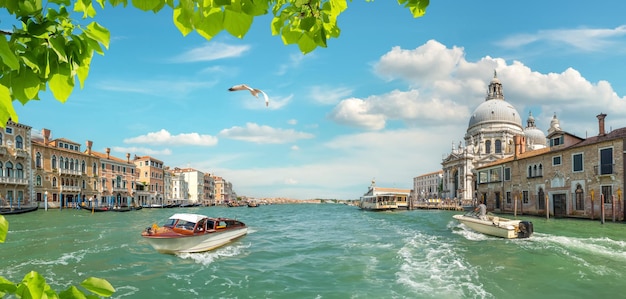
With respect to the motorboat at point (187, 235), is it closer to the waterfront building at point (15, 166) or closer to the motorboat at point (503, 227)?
the motorboat at point (503, 227)

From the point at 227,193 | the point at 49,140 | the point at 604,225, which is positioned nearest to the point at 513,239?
the point at 604,225

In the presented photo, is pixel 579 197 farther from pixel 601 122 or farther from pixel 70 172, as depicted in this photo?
pixel 70 172

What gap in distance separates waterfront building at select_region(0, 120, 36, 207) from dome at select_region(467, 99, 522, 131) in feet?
266

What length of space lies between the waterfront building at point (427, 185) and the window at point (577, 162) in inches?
2959

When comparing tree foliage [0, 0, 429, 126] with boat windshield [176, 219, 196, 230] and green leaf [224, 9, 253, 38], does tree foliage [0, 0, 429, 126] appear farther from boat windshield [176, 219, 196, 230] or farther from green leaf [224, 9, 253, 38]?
boat windshield [176, 219, 196, 230]

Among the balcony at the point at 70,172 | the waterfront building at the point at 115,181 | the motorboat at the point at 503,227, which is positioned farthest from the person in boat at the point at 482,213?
the waterfront building at the point at 115,181

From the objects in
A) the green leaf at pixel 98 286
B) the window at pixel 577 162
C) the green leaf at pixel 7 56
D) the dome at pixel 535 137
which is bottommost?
the green leaf at pixel 98 286

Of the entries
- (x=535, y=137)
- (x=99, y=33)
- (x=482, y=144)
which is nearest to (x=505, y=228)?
(x=99, y=33)

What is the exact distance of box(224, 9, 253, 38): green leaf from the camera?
1.65m

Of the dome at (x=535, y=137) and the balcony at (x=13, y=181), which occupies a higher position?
the dome at (x=535, y=137)

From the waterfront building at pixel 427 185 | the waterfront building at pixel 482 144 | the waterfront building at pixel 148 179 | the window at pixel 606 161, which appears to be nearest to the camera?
the window at pixel 606 161

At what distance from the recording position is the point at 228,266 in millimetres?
12969

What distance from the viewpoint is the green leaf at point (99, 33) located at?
1664 millimetres

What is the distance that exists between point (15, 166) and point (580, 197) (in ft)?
191
